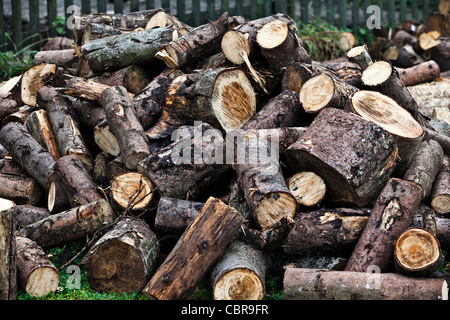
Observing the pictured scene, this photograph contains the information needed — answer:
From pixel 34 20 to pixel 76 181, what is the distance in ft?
16.0

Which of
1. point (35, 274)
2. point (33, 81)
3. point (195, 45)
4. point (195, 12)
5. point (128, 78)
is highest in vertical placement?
point (195, 45)

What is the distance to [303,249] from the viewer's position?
4.02 meters

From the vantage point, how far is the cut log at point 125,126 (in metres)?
4.64

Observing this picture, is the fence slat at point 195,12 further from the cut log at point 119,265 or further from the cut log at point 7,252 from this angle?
the cut log at point 7,252

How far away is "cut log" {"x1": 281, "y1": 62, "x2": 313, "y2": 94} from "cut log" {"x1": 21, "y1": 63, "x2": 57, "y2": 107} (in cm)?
262

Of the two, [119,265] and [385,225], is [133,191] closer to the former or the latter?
[119,265]

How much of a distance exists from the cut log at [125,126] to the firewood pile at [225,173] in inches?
0.6

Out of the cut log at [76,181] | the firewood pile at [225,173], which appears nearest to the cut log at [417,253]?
the firewood pile at [225,173]

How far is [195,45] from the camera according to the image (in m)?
5.57

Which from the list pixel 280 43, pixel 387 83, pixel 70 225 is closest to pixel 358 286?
pixel 70 225

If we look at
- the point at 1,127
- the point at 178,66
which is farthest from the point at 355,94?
the point at 1,127

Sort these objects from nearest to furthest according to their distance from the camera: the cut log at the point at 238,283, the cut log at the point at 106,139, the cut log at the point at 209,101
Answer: the cut log at the point at 238,283 < the cut log at the point at 209,101 < the cut log at the point at 106,139

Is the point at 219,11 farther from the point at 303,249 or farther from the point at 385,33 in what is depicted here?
the point at 303,249
